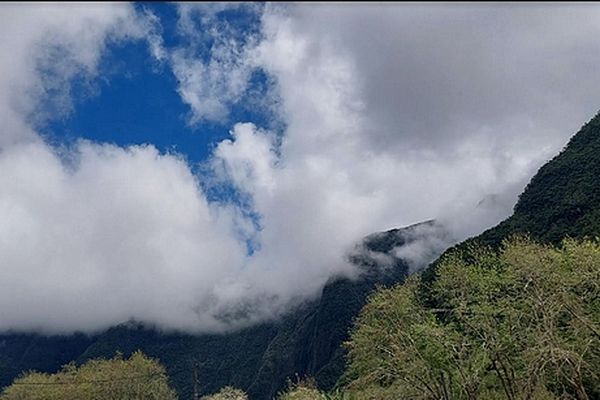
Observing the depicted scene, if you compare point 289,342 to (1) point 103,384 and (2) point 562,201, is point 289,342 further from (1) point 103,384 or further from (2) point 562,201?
(2) point 562,201

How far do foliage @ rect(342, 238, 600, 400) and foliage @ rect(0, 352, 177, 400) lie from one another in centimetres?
4210

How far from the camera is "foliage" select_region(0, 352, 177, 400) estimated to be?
229 feet

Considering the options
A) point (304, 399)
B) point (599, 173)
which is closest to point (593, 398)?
point (304, 399)

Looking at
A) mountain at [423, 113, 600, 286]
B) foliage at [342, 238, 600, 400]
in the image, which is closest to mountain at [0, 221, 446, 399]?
mountain at [423, 113, 600, 286]

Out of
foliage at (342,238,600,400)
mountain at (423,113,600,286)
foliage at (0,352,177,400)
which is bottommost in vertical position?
foliage at (342,238,600,400)

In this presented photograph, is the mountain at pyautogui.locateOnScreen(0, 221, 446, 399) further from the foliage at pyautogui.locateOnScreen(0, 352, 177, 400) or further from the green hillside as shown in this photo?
the green hillside

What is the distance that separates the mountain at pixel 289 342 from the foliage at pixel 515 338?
3060 inches

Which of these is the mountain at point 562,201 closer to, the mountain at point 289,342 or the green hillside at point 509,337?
the green hillside at point 509,337

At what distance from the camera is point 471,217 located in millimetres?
155875

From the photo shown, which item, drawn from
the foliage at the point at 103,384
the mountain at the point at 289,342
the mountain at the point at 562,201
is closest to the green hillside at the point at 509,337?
the mountain at the point at 562,201

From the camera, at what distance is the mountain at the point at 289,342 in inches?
Result: 5384

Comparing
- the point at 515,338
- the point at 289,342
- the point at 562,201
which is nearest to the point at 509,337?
the point at 515,338

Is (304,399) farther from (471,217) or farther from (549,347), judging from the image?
(471,217)

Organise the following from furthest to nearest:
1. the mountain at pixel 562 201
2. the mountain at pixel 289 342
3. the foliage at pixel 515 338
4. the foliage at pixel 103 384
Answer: the mountain at pixel 289 342
the foliage at pixel 103 384
the mountain at pixel 562 201
the foliage at pixel 515 338
